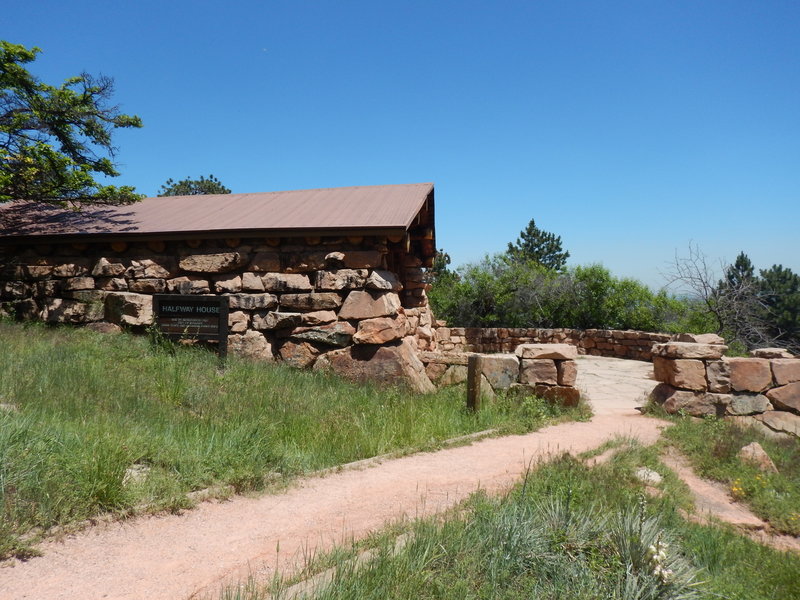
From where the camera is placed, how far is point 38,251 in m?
10.2

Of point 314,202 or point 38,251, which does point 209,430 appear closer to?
point 314,202

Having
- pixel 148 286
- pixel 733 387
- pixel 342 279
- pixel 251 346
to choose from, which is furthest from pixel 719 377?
pixel 148 286

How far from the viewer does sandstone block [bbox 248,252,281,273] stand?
9352mm

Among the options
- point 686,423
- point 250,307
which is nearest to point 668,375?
point 686,423

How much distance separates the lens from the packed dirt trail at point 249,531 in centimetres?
280

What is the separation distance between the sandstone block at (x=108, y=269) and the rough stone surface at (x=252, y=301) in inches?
95.3

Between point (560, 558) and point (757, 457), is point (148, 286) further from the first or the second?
point (757, 457)

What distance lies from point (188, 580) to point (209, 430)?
2391 mm

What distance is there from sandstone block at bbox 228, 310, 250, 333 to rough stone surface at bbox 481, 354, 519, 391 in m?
4.35

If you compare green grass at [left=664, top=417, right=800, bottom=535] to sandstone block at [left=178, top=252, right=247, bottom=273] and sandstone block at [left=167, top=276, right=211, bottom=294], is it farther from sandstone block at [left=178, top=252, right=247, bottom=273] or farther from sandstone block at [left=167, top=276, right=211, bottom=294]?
sandstone block at [left=167, top=276, right=211, bottom=294]

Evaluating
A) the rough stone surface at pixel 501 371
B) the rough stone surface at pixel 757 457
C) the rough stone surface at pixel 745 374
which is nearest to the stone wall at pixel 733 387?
the rough stone surface at pixel 745 374

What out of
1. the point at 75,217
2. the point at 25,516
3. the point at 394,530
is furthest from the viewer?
the point at 75,217

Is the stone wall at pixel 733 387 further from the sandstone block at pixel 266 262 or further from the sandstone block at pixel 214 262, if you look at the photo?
the sandstone block at pixel 214 262

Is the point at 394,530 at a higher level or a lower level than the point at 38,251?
lower
